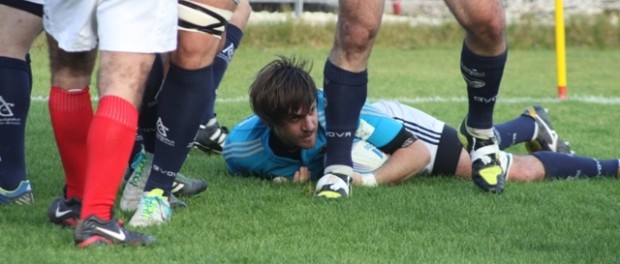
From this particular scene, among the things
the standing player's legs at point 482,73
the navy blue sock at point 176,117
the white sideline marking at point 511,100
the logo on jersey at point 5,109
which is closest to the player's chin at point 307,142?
the standing player's legs at point 482,73

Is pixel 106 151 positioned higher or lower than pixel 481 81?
higher

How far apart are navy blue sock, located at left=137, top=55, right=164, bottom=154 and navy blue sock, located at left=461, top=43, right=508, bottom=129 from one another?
1.31 metres

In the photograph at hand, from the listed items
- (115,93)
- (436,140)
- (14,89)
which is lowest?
(436,140)

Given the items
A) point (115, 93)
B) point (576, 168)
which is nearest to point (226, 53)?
point (576, 168)

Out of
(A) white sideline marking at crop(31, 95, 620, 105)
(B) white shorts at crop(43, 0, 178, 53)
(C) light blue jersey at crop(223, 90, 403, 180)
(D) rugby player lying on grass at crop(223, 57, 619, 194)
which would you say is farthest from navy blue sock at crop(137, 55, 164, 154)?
(A) white sideline marking at crop(31, 95, 620, 105)

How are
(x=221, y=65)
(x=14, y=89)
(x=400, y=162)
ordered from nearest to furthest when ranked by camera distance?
1. (x=14, y=89)
2. (x=400, y=162)
3. (x=221, y=65)

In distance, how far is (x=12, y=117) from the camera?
4.75m

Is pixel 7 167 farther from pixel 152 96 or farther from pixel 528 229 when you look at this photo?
pixel 528 229

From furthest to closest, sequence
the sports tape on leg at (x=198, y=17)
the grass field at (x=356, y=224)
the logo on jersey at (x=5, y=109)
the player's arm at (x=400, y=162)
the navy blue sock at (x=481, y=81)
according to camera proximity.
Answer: the player's arm at (x=400, y=162) < the navy blue sock at (x=481, y=81) < the logo on jersey at (x=5, y=109) < the sports tape on leg at (x=198, y=17) < the grass field at (x=356, y=224)

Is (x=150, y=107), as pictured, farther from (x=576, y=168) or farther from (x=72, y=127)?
(x=576, y=168)

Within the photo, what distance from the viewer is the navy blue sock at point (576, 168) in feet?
18.6

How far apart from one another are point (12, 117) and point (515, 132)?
8.76ft

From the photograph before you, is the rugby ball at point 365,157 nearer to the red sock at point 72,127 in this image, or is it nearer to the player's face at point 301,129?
the player's face at point 301,129

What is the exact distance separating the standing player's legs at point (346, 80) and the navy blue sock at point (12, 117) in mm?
1194
